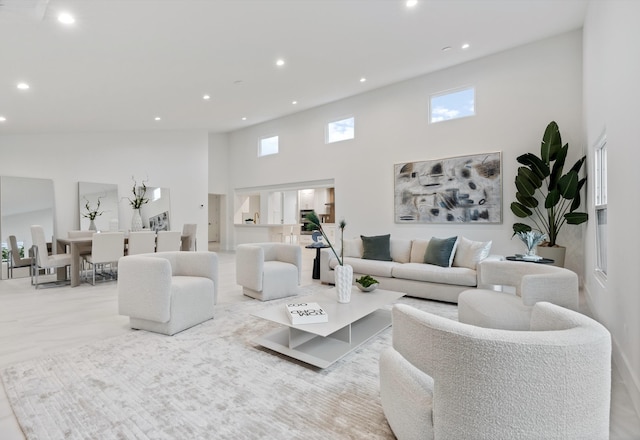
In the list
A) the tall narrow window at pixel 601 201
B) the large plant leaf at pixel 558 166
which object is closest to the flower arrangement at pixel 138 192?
the large plant leaf at pixel 558 166

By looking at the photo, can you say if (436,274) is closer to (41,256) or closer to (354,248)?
(354,248)

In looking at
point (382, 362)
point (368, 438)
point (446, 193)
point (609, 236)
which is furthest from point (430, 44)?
point (368, 438)

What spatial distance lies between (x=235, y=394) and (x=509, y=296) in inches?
89.1

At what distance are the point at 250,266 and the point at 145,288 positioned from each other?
4.56ft

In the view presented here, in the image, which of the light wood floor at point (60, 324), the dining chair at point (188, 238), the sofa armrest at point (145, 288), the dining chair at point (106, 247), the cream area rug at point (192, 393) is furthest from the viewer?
the dining chair at point (188, 238)

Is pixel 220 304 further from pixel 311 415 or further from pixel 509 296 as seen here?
pixel 509 296

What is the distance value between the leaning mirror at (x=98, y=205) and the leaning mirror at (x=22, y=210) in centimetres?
55

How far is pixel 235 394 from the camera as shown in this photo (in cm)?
190

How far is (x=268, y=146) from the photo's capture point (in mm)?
9211

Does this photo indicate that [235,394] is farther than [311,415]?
Yes

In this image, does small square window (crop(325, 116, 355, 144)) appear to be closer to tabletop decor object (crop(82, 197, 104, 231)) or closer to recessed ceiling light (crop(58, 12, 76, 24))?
recessed ceiling light (crop(58, 12, 76, 24))

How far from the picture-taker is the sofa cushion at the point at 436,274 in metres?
3.84

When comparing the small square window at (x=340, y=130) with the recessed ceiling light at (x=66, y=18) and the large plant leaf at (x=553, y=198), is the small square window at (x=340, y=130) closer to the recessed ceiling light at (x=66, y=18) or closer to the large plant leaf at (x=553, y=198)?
the large plant leaf at (x=553, y=198)

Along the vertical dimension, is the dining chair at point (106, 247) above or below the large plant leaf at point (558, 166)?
below
